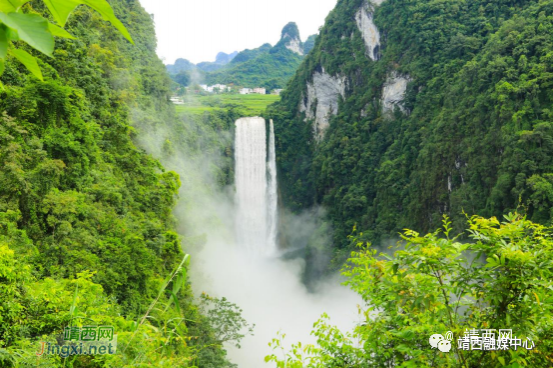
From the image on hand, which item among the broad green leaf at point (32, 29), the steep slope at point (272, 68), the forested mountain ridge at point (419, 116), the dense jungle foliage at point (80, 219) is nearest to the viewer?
the broad green leaf at point (32, 29)

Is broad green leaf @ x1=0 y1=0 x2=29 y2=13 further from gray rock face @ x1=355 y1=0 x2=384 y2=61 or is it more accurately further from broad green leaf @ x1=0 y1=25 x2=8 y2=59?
gray rock face @ x1=355 y1=0 x2=384 y2=61

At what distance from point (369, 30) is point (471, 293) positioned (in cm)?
3853

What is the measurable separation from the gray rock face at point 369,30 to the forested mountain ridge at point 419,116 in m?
0.10

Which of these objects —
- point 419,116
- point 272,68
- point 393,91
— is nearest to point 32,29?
point 419,116

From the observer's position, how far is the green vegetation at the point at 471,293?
7.36 ft

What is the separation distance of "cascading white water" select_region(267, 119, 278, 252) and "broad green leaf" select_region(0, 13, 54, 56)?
1323 inches

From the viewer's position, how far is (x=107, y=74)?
15.7 metres

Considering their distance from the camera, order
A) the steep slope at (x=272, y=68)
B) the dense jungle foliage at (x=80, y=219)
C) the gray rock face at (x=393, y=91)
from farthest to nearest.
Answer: the steep slope at (x=272, y=68)
the gray rock face at (x=393, y=91)
the dense jungle foliage at (x=80, y=219)

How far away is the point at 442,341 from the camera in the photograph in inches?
102

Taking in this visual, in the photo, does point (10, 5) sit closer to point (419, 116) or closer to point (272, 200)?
point (419, 116)

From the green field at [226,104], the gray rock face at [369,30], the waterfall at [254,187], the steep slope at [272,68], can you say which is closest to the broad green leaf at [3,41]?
the waterfall at [254,187]

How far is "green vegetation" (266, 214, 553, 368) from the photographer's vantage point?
224cm

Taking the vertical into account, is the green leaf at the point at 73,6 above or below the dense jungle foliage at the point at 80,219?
above

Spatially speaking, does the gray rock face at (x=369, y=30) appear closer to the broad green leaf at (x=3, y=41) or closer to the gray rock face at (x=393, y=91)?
the gray rock face at (x=393, y=91)
